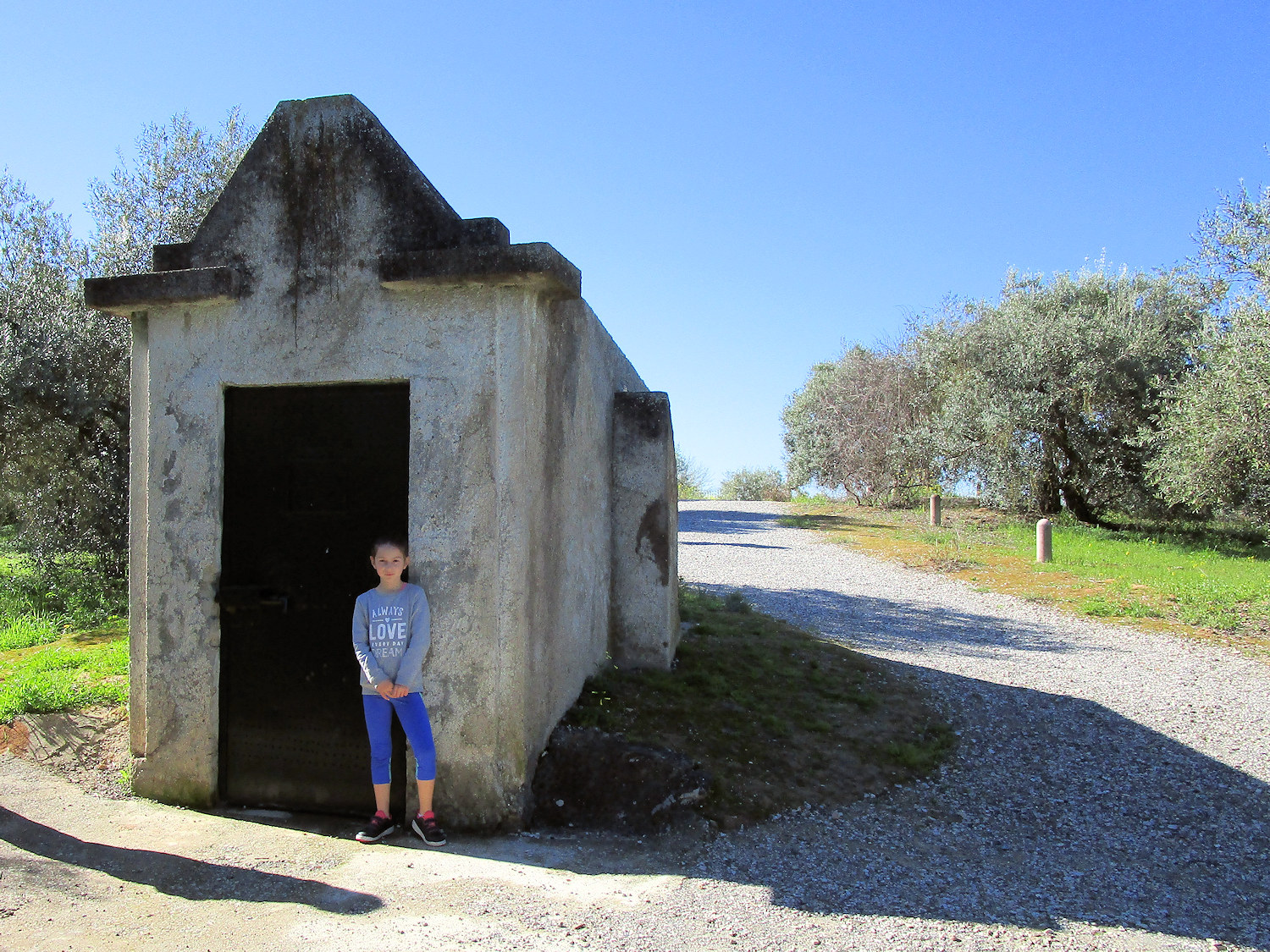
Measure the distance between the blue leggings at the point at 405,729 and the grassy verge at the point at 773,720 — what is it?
1049 mm

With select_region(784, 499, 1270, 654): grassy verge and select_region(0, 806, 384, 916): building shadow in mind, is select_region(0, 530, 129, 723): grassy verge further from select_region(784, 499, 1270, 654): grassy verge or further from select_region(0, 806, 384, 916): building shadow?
select_region(784, 499, 1270, 654): grassy verge

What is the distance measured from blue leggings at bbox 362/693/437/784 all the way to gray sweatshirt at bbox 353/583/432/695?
67mm

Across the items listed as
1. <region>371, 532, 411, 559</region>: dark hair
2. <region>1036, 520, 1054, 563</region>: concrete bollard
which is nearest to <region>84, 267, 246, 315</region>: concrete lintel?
<region>371, 532, 411, 559</region>: dark hair

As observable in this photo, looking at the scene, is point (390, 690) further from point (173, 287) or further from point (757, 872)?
point (173, 287)

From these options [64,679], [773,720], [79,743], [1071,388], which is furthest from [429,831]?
[1071,388]

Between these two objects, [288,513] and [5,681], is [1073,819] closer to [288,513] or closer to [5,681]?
[288,513]

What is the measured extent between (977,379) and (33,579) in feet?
60.2

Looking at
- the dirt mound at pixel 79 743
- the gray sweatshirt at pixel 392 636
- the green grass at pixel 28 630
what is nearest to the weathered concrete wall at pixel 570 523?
the gray sweatshirt at pixel 392 636

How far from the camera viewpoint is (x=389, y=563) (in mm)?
4176

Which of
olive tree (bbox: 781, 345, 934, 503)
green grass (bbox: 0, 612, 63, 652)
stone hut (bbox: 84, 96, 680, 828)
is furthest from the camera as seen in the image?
olive tree (bbox: 781, 345, 934, 503)

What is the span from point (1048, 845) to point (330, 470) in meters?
4.22

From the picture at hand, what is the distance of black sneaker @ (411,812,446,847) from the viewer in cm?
411

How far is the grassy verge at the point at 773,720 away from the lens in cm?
490

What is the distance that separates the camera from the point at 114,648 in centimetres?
754
